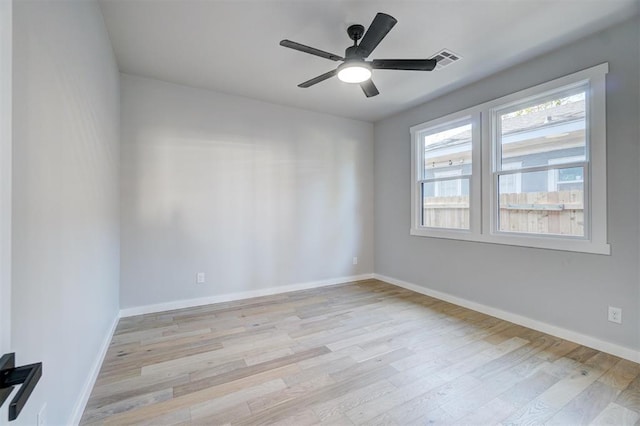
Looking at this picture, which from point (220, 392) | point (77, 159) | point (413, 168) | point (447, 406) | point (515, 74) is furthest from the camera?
point (413, 168)

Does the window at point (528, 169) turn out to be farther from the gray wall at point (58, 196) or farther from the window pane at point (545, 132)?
the gray wall at point (58, 196)

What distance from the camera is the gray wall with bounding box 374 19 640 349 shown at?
2.26 meters

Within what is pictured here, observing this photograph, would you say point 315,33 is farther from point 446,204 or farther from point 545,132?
point 446,204

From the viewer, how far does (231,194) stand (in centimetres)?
370

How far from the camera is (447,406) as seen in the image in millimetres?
1744

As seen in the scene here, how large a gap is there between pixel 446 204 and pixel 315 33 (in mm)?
2678

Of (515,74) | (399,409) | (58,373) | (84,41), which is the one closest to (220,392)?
(58,373)

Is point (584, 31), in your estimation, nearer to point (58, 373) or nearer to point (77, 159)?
point (77, 159)

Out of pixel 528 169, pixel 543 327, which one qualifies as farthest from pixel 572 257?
pixel 528 169

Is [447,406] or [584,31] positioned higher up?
[584,31]

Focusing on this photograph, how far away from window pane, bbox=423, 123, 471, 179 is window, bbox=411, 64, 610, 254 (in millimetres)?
13

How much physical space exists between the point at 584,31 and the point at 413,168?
2.18 m

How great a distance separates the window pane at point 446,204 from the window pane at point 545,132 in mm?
604

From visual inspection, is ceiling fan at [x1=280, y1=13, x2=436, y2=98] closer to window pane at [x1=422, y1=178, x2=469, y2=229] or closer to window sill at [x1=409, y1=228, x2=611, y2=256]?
window pane at [x1=422, y1=178, x2=469, y2=229]
